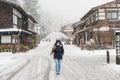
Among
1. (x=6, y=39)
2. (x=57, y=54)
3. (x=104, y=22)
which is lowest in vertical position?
(x=57, y=54)

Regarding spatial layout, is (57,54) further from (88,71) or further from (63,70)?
(63,70)

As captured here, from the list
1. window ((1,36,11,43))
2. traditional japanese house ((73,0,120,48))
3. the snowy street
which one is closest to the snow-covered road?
the snowy street

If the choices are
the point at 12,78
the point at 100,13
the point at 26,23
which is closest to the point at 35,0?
the point at 26,23

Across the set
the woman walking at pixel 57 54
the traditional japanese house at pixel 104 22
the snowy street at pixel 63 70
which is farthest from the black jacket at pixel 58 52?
the traditional japanese house at pixel 104 22

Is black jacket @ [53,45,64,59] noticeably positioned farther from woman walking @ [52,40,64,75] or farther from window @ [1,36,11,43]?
window @ [1,36,11,43]

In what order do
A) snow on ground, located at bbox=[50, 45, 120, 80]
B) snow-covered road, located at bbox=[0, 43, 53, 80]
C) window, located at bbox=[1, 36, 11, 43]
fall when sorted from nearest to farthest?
snow on ground, located at bbox=[50, 45, 120, 80]
snow-covered road, located at bbox=[0, 43, 53, 80]
window, located at bbox=[1, 36, 11, 43]

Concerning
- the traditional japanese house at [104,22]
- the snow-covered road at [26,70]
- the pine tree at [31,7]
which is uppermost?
the pine tree at [31,7]

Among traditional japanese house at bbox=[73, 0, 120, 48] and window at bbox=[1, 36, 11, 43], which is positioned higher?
traditional japanese house at bbox=[73, 0, 120, 48]

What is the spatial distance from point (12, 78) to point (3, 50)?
28.6 meters

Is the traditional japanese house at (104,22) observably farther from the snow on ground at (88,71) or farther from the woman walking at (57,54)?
the woman walking at (57,54)

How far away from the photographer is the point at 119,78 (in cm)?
1397

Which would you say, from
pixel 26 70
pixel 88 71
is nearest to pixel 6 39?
pixel 26 70

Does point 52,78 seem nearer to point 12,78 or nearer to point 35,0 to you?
point 12,78

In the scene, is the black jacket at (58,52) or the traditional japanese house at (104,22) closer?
the black jacket at (58,52)
